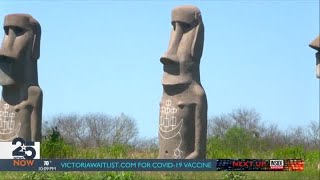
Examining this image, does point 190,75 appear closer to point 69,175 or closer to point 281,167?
point 281,167

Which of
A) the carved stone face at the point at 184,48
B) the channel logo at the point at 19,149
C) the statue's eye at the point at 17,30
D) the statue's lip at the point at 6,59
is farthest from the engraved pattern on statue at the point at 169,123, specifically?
the statue's eye at the point at 17,30

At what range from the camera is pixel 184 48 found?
15.2 metres

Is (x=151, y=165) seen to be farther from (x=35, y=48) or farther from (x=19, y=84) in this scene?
(x=35, y=48)

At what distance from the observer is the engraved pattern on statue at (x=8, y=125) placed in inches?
632

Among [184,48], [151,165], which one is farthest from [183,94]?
[151,165]

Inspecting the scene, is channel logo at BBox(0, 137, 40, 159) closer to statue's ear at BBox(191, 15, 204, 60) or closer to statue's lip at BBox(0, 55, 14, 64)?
statue's lip at BBox(0, 55, 14, 64)

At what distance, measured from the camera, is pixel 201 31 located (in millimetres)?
15445

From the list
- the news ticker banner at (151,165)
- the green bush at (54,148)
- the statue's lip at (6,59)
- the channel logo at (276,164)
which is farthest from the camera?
the green bush at (54,148)

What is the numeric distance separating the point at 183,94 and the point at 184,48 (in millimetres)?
1186

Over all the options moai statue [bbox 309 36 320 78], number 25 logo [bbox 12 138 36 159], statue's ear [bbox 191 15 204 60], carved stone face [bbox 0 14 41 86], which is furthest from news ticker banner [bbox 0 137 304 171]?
carved stone face [bbox 0 14 41 86]

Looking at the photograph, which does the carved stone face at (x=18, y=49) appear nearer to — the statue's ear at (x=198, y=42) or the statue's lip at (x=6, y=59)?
the statue's lip at (x=6, y=59)

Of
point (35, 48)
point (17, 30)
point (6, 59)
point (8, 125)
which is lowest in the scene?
point (8, 125)

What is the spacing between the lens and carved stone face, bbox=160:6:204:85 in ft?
49.5

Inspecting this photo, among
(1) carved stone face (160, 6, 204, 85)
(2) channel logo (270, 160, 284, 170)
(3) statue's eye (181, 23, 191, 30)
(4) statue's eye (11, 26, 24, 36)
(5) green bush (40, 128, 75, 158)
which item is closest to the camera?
(2) channel logo (270, 160, 284, 170)
